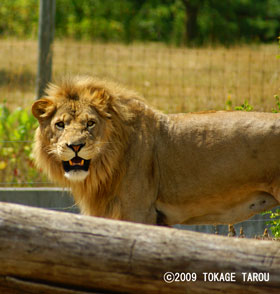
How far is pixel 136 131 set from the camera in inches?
182

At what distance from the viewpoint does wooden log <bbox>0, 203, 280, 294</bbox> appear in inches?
117

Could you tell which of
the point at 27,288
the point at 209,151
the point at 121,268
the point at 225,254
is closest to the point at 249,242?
the point at 225,254

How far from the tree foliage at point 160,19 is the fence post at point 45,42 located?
13.6 metres

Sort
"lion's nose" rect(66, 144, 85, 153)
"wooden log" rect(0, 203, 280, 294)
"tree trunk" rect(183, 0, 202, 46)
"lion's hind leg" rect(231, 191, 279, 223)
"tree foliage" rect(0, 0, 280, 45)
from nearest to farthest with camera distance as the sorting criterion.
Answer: "wooden log" rect(0, 203, 280, 294) → "lion's nose" rect(66, 144, 85, 153) → "lion's hind leg" rect(231, 191, 279, 223) → "tree foliage" rect(0, 0, 280, 45) → "tree trunk" rect(183, 0, 202, 46)

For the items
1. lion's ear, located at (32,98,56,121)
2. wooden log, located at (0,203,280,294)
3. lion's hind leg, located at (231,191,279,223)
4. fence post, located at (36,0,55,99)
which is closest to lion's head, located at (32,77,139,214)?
lion's ear, located at (32,98,56,121)

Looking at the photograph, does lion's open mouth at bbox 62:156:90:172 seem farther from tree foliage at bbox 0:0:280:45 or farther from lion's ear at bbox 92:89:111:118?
tree foliage at bbox 0:0:280:45

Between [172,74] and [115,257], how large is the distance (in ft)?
32.0

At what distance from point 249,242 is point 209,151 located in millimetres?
1516

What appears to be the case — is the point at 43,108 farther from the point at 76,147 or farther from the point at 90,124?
the point at 76,147

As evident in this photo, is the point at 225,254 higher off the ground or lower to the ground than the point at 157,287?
higher

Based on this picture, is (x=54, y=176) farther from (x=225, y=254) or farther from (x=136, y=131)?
(x=225, y=254)

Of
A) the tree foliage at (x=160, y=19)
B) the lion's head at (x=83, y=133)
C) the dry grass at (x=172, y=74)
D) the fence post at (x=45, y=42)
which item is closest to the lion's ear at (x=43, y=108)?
the lion's head at (x=83, y=133)

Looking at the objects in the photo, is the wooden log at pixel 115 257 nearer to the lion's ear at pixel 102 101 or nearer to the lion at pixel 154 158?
the lion at pixel 154 158

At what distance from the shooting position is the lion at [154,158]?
4.38 m
